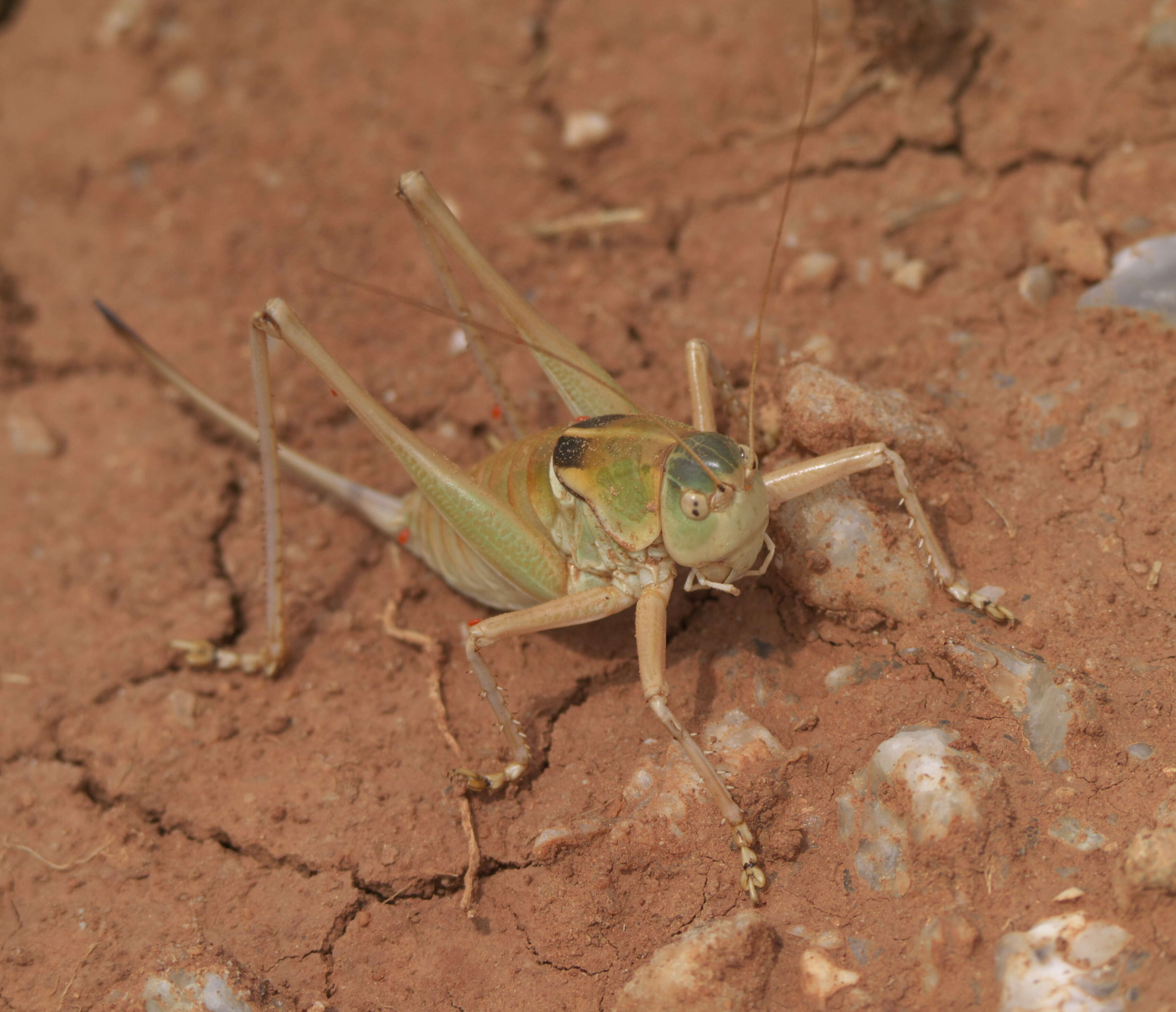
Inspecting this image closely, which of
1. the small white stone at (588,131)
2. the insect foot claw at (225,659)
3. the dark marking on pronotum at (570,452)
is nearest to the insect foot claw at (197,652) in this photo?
the insect foot claw at (225,659)

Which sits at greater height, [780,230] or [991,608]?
[780,230]

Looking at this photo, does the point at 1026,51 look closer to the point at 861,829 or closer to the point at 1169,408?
the point at 1169,408

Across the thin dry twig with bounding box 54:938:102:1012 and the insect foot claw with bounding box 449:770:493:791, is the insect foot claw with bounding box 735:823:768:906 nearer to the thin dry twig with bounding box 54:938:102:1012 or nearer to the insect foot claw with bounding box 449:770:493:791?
the insect foot claw with bounding box 449:770:493:791

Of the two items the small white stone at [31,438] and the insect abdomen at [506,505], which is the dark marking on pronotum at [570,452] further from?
the small white stone at [31,438]

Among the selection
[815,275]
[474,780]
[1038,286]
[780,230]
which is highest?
[780,230]

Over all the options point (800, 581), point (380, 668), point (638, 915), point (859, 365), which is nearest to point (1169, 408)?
point (859, 365)

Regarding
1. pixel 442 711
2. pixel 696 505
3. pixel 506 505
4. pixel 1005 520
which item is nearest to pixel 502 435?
pixel 506 505

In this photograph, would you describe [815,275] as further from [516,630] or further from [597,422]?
[516,630]
